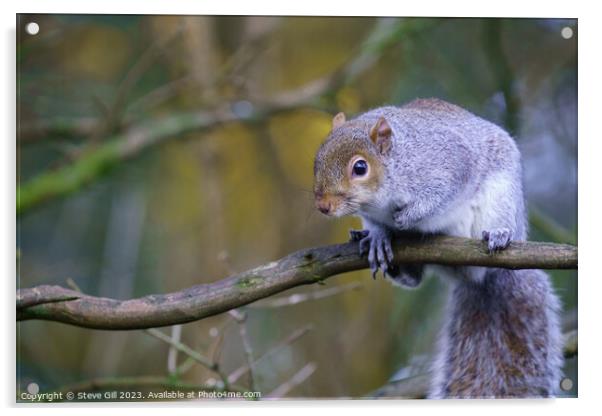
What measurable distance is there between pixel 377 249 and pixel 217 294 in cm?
56

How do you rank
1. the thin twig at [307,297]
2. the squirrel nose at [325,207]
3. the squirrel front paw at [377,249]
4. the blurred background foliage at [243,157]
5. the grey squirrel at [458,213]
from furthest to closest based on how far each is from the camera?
1. the blurred background foliage at [243,157]
2. the thin twig at [307,297]
3. the squirrel front paw at [377,249]
4. the grey squirrel at [458,213]
5. the squirrel nose at [325,207]

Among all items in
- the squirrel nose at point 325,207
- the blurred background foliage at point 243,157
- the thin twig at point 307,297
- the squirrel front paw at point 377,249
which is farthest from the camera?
the blurred background foliage at point 243,157

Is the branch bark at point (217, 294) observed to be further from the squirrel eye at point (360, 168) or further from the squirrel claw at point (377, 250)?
the squirrel eye at point (360, 168)

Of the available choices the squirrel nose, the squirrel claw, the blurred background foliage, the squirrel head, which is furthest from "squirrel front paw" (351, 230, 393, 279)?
the blurred background foliage

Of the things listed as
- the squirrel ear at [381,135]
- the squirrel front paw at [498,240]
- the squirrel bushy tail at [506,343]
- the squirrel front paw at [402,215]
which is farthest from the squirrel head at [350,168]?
the squirrel bushy tail at [506,343]

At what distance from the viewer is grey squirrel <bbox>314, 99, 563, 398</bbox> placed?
253cm

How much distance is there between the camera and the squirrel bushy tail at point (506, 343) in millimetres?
3010

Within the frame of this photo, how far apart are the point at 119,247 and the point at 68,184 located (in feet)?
1.28

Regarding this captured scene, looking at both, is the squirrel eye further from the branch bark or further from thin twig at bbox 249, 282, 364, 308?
thin twig at bbox 249, 282, 364, 308

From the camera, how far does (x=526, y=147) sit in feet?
11.5

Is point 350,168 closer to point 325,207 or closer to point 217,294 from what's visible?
point 325,207

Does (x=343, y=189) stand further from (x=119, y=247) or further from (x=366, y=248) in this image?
Result: (x=119, y=247)

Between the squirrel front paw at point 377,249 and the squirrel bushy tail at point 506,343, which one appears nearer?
the squirrel front paw at point 377,249
